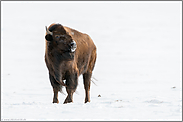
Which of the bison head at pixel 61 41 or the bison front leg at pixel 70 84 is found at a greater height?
the bison head at pixel 61 41

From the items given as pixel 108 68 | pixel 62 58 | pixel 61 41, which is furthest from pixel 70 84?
pixel 108 68

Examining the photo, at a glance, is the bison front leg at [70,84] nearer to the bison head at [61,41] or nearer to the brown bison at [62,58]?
the brown bison at [62,58]

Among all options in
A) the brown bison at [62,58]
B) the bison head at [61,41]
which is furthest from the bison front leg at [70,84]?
the bison head at [61,41]

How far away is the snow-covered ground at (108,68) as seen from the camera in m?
6.32

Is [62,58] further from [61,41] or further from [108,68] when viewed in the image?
[108,68]

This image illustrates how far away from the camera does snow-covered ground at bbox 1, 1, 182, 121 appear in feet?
20.7

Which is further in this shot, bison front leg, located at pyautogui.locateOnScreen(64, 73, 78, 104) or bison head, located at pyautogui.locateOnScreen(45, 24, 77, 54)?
bison front leg, located at pyautogui.locateOnScreen(64, 73, 78, 104)

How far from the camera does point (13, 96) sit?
1095cm

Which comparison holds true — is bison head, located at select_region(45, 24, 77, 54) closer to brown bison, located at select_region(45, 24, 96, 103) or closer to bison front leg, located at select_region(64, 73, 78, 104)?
brown bison, located at select_region(45, 24, 96, 103)

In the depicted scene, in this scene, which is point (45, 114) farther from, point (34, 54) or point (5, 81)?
point (34, 54)

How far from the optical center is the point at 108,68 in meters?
19.8

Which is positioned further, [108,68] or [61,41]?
[108,68]

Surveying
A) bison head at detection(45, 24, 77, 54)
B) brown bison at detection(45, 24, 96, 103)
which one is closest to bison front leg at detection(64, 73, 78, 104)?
brown bison at detection(45, 24, 96, 103)

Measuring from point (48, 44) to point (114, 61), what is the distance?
14.5 m
